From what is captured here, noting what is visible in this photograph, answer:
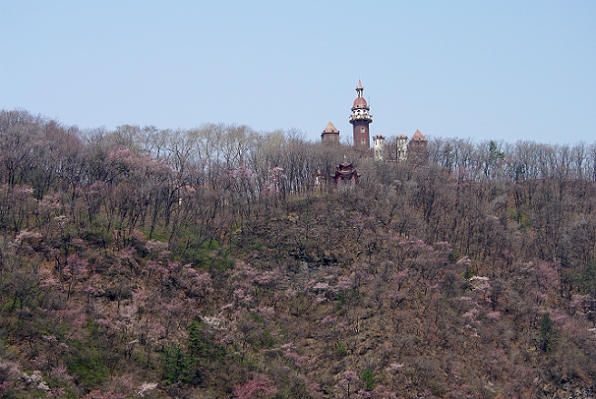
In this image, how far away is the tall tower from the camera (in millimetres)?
92188

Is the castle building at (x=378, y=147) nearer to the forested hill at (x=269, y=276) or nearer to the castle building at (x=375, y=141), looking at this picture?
the castle building at (x=375, y=141)

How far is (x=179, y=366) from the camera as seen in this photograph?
50344mm

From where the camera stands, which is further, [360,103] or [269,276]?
[360,103]

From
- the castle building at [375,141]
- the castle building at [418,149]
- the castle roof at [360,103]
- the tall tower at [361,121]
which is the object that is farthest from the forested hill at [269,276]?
the castle roof at [360,103]

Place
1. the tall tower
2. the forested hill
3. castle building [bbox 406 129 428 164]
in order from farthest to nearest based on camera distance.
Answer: the tall tower < castle building [bbox 406 129 428 164] < the forested hill

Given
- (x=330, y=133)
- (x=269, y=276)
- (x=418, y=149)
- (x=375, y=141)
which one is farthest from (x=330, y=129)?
(x=269, y=276)

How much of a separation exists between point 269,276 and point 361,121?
1451 inches

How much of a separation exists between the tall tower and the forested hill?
55.3ft

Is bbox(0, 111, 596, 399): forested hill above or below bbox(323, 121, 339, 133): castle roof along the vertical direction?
below

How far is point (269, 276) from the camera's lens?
196 feet

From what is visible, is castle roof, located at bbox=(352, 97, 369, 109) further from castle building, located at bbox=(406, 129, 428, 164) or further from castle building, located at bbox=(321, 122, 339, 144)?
castle building, located at bbox=(406, 129, 428, 164)

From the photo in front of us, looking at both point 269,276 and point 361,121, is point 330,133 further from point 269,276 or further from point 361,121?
point 269,276

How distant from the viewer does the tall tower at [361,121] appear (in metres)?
92.2

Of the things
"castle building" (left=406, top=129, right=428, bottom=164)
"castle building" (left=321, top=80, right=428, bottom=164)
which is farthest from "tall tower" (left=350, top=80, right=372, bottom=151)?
"castle building" (left=406, top=129, right=428, bottom=164)
